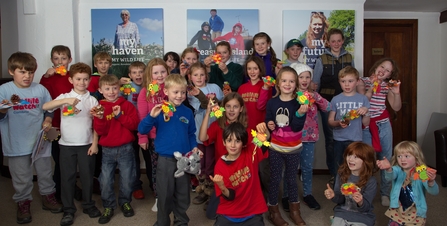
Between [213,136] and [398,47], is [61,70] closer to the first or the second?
[213,136]

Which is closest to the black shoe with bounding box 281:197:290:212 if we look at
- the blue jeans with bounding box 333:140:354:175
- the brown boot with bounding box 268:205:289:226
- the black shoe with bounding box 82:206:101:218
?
the brown boot with bounding box 268:205:289:226

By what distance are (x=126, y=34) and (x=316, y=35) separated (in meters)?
2.51

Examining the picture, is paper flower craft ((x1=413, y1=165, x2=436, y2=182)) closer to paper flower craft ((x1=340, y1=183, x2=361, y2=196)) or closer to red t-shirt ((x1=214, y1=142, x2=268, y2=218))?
paper flower craft ((x1=340, y1=183, x2=361, y2=196))

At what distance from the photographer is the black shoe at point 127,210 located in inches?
152

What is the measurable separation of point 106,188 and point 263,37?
2.34 m

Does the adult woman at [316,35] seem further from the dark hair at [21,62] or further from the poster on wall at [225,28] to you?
the dark hair at [21,62]

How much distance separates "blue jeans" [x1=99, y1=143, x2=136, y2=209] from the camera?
3732 millimetres

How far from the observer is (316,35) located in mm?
5277

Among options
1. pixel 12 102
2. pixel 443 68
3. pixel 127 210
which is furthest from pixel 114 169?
pixel 443 68

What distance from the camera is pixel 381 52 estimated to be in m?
6.32

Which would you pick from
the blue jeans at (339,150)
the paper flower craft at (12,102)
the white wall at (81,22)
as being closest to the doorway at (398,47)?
the white wall at (81,22)

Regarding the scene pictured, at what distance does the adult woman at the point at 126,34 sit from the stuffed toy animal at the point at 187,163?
2441 millimetres

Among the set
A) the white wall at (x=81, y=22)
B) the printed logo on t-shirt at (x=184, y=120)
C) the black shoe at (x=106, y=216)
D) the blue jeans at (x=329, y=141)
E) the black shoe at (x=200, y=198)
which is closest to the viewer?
the printed logo on t-shirt at (x=184, y=120)

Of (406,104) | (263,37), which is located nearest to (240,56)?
(263,37)
